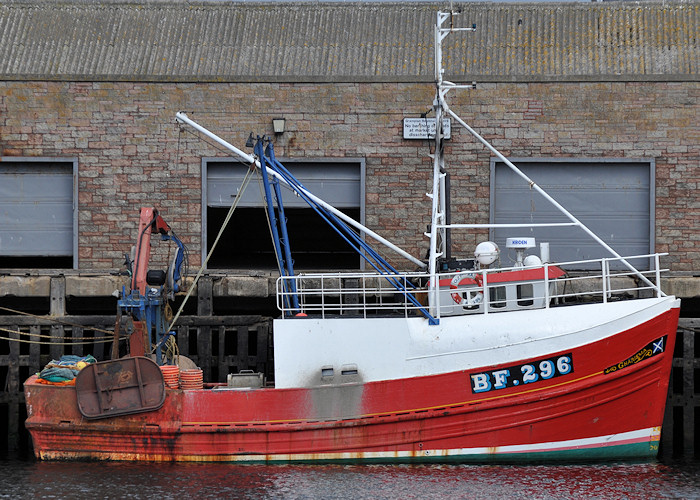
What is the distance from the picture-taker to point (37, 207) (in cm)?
2033

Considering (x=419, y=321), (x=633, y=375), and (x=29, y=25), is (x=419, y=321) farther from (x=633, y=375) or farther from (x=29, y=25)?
(x=29, y=25)

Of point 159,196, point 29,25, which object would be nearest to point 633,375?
point 159,196

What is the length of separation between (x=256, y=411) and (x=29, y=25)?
952 centimetres

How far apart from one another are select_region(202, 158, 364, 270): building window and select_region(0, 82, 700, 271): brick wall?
0.87 ft

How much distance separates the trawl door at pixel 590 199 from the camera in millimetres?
19906

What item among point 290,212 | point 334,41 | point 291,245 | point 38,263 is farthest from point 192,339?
point 291,245

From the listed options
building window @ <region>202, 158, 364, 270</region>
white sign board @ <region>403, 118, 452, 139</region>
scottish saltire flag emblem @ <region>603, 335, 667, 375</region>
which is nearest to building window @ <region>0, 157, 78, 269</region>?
building window @ <region>202, 158, 364, 270</region>

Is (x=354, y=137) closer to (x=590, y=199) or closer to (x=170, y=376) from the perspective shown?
(x=590, y=199)

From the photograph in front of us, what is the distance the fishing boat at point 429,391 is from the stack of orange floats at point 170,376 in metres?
0.03

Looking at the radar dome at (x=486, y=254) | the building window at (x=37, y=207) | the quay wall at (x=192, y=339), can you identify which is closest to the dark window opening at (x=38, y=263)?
the building window at (x=37, y=207)

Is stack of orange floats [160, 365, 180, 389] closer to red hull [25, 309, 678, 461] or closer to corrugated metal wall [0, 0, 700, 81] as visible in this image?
red hull [25, 309, 678, 461]

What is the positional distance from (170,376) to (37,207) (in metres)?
6.01

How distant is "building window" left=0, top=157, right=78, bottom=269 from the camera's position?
799 inches

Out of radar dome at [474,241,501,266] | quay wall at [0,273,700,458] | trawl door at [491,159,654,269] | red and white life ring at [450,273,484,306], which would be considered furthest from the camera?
trawl door at [491,159,654,269]
